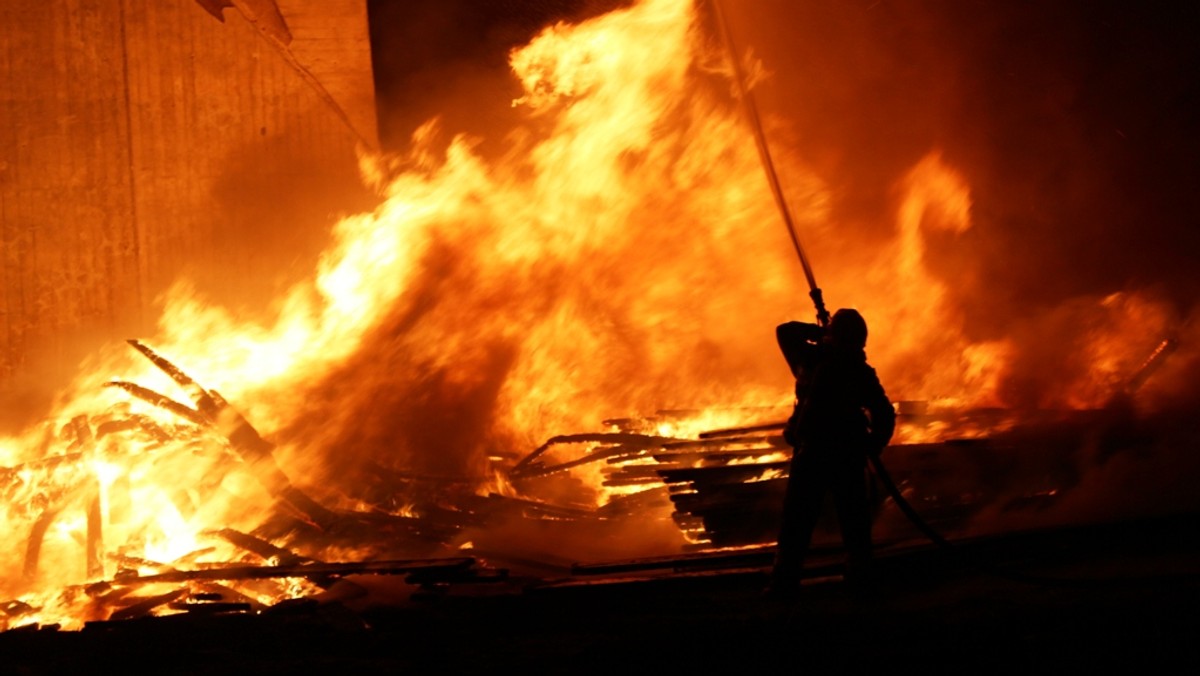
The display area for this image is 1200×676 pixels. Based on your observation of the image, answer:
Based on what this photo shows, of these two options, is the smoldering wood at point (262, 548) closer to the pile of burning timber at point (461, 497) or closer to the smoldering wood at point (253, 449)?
the pile of burning timber at point (461, 497)

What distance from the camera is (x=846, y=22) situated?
10.5m

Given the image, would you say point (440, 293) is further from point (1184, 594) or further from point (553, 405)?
point (1184, 594)

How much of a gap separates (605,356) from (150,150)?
17.3 ft

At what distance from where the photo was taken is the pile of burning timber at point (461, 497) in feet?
23.5

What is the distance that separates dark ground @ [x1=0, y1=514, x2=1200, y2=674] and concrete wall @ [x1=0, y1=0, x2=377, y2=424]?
16.9 ft

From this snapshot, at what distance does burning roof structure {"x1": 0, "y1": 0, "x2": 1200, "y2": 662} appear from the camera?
7.77 metres

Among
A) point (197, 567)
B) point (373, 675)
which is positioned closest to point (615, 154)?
point (197, 567)

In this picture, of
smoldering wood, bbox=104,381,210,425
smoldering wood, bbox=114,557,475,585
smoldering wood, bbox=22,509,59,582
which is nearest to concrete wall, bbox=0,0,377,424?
smoldering wood, bbox=104,381,210,425

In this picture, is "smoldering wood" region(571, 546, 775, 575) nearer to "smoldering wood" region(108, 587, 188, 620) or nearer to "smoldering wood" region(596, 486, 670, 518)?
"smoldering wood" region(596, 486, 670, 518)

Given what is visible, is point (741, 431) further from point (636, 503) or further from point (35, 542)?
point (35, 542)

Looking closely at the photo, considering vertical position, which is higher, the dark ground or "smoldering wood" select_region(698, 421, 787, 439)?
"smoldering wood" select_region(698, 421, 787, 439)

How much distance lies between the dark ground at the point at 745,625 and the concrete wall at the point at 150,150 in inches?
202

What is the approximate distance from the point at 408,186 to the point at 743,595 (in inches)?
237

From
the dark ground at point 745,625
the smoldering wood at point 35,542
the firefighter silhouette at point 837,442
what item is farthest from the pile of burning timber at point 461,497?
the firefighter silhouette at point 837,442
